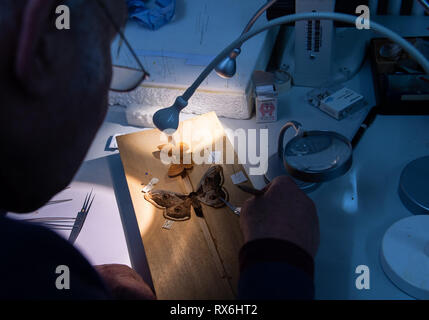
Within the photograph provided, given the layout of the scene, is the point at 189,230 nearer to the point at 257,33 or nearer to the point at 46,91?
the point at 257,33

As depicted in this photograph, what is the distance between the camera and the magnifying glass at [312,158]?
2.84 feet

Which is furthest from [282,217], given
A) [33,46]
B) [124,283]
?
[33,46]

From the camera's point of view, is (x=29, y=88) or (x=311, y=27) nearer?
(x=29, y=88)

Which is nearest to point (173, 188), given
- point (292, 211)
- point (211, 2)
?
point (292, 211)

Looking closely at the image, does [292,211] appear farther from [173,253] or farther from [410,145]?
[410,145]

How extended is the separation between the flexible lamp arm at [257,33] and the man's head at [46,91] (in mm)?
361

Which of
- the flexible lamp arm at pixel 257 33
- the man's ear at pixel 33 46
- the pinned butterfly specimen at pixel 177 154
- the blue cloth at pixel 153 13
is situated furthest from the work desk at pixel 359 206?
the man's ear at pixel 33 46

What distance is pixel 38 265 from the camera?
543mm

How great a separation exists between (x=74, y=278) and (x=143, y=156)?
0.58 metres

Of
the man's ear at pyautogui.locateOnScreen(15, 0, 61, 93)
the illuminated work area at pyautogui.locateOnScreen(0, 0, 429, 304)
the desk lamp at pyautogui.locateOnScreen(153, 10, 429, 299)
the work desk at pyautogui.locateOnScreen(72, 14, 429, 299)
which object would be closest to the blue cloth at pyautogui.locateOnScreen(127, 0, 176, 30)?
the illuminated work area at pyautogui.locateOnScreen(0, 0, 429, 304)

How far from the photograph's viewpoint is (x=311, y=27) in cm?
115

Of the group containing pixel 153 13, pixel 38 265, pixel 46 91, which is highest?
pixel 46 91

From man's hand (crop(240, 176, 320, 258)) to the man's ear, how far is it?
0.50m

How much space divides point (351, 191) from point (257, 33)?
1.42 feet
